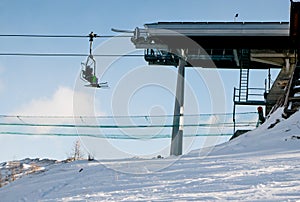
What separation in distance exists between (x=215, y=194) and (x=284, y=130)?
5.01m

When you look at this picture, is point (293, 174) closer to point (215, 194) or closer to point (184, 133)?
point (215, 194)

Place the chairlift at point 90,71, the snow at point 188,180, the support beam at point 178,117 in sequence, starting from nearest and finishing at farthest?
the snow at point 188,180, the chairlift at point 90,71, the support beam at point 178,117

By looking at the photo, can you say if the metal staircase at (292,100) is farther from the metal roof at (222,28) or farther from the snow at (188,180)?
the metal roof at (222,28)

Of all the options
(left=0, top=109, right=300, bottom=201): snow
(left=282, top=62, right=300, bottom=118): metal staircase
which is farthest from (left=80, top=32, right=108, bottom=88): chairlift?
(left=282, top=62, right=300, bottom=118): metal staircase

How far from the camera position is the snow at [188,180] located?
407 centimetres

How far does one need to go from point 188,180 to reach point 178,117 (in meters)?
11.2


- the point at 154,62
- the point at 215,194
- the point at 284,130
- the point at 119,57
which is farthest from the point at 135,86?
the point at 154,62

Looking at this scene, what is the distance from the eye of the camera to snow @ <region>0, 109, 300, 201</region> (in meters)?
4.07

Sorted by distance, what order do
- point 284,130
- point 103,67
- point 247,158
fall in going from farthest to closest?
point 103,67, point 284,130, point 247,158

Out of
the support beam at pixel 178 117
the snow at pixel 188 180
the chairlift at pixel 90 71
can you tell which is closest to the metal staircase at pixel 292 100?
the snow at pixel 188 180

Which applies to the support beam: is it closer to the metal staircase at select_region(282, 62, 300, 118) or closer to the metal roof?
the metal roof

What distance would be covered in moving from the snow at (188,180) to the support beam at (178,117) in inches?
305

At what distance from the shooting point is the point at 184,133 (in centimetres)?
1603

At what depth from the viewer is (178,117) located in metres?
16.1
